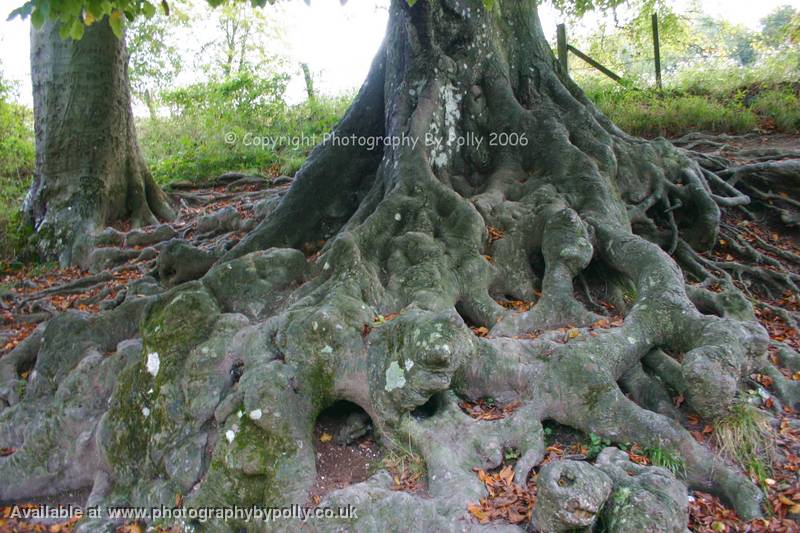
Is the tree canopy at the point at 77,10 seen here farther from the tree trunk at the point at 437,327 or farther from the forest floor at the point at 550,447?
the forest floor at the point at 550,447

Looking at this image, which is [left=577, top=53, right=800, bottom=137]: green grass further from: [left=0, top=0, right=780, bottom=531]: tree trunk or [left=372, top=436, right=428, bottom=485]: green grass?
[left=372, top=436, right=428, bottom=485]: green grass

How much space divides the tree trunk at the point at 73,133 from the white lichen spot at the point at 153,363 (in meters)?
6.12

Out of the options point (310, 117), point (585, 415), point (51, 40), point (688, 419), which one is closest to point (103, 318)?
point (585, 415)

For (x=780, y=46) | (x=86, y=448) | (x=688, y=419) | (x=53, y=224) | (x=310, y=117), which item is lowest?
(x=86, y=448)

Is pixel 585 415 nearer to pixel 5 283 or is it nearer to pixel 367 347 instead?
pixel 367 347

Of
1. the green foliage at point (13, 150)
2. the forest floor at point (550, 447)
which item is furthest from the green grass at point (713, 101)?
the green foliage at point (13, 150)

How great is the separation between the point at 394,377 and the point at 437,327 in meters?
0.41

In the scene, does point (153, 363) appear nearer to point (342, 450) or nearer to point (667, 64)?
point (342, 450)

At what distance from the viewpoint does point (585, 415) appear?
12.8ft

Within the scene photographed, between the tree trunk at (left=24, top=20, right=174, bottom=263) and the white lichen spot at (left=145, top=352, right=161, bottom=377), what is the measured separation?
6124 mm

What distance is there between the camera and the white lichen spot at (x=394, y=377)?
3.85m

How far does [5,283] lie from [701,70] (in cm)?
1471

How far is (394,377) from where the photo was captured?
387cm

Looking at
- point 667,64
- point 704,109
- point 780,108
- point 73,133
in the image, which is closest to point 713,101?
point 704,109
